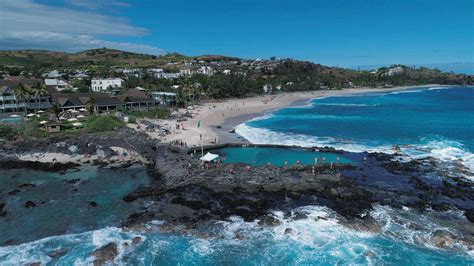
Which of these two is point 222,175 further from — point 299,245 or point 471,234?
point 471,234

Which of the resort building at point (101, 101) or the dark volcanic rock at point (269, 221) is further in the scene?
the resort building at point (101, 101)

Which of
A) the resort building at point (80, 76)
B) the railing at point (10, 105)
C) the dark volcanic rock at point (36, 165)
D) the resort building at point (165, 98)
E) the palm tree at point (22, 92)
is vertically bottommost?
the dark volcanic rock at point (36, 165)

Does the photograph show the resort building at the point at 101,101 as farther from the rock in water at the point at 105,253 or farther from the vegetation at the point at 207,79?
the rock in water at the point at 105,253

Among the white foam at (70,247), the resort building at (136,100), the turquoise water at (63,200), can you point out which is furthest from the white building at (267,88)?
the white foam at (70,247)

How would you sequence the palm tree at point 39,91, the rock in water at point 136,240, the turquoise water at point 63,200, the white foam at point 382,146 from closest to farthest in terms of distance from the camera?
the rock in water at point 136,240 < the turquoise water at point 63,200 < the white foam at point 382,146 < the palm tree at point 39,91

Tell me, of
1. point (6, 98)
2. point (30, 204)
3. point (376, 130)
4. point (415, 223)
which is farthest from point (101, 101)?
point (415, 223)

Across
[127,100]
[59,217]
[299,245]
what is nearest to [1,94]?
[127,100]

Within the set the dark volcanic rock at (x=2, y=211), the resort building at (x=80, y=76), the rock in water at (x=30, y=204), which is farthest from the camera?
the resort building at (x=80, y=76)
